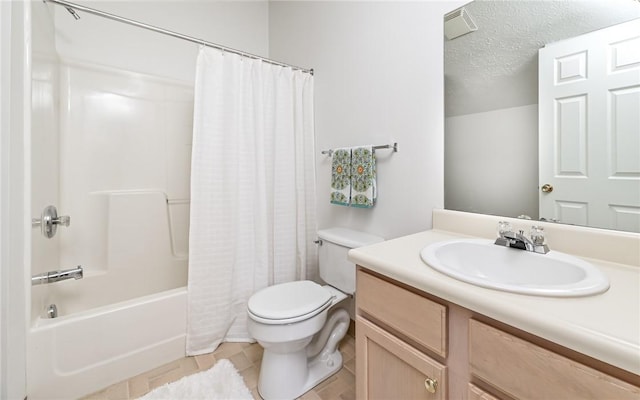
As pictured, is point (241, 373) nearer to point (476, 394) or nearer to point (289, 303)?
point (289, 303)

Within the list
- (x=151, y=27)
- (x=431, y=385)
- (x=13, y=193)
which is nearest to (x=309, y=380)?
(x=431, y=385)

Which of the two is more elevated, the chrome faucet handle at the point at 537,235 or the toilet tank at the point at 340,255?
the chrome faucet handle at the point at 537,235

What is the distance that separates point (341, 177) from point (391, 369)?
105 centimetres

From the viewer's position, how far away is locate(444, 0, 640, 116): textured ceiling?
85 centimetres

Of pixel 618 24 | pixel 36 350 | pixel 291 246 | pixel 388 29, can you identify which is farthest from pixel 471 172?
pixel 36 350

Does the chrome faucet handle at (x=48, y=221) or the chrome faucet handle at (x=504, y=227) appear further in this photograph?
the chrome faucet handle at (x=48, y=221)

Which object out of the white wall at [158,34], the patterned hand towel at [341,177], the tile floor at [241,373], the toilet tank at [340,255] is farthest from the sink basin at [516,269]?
the white wall at [158,34]

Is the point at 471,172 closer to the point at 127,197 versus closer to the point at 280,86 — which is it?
the point at 280,86

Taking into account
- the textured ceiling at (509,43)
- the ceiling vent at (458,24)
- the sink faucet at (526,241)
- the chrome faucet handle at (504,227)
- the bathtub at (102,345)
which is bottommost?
the bathtub at (102,345)

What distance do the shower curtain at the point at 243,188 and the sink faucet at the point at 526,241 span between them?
1230mm

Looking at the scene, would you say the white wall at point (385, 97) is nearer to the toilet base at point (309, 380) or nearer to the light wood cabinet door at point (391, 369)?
the light wood cabinet door at point (391, 369)

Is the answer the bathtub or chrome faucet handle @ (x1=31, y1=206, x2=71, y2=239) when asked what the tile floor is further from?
chrome faucet handle @ (x1=31, y1=206, x2=71, y2=239)

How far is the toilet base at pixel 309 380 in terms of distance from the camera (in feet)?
3.93

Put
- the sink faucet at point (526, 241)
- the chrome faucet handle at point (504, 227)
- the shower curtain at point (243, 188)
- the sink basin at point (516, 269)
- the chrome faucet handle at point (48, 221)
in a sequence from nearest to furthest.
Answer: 1. the sink basin at point (516, 269)
2. the sink faucet at point (526, 241)
3. the chrome faucet handle at point (504, 227)
4. the chrome faucet handle at point (48, 221)
5. the shower curtain at point (243, 188)
